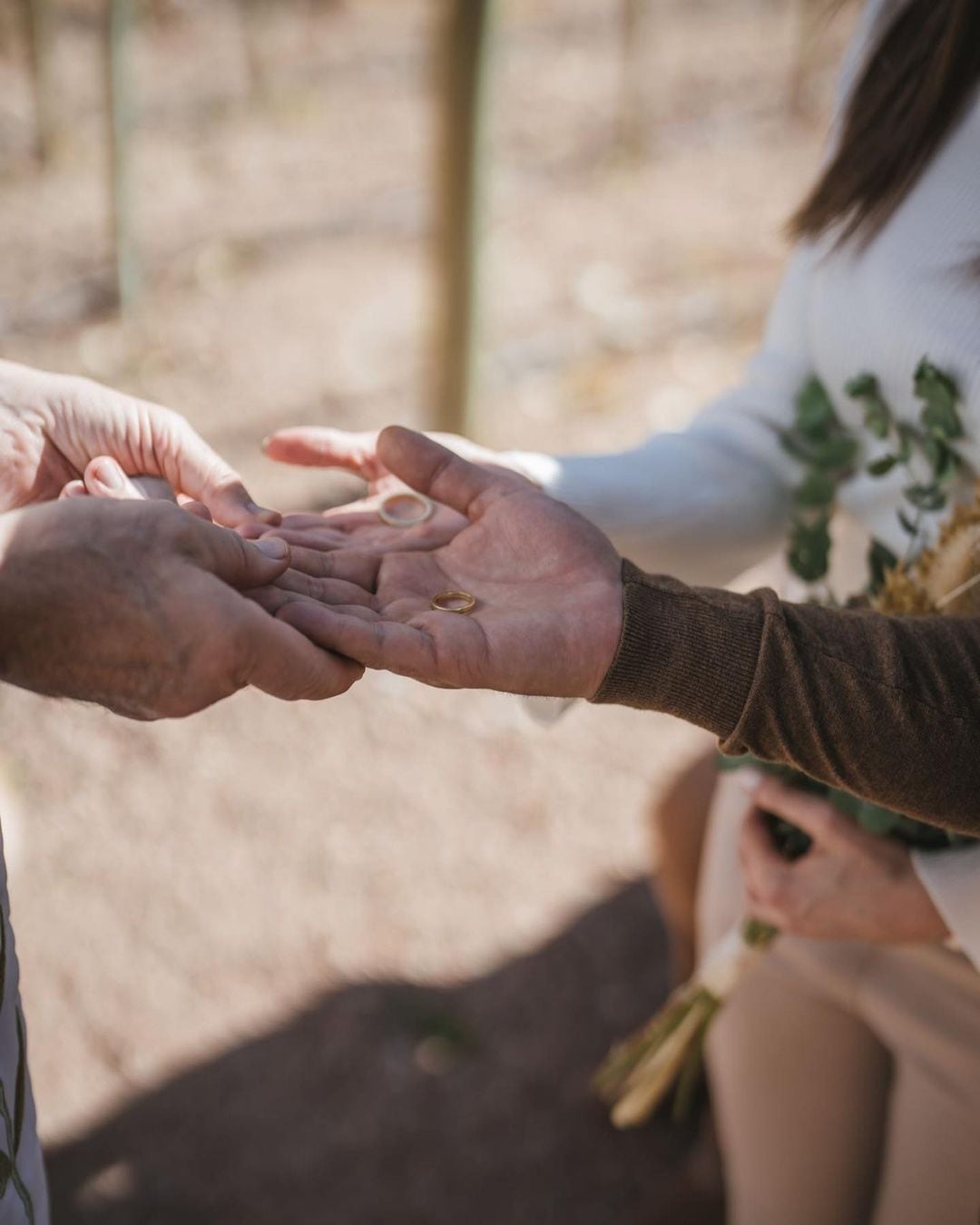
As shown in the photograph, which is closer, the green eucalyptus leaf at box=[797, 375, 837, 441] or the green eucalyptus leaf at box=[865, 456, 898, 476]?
the green eucalyptus leaf at box=[865, 456, 898, 476]

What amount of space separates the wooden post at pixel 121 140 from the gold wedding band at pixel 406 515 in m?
3.07

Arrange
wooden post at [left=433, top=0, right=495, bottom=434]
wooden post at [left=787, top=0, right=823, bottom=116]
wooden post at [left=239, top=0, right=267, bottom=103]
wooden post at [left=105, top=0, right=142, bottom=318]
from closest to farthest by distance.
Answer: wooden post at [left=433, top=0, right=495, bottom=434], wooden post at [left=105, top=0, right=142, bottom=318], wooden post at [left=239, top=0, right=267, bottom=103], wooden post at [left=787, top=0, right=823, bottom=116]

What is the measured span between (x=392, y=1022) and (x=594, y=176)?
4.32m

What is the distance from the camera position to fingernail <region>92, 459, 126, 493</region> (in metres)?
1.21

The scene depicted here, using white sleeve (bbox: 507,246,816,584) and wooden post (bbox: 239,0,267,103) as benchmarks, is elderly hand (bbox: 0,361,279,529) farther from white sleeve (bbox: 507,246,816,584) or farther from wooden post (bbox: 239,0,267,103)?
wooden post (bbox: 239,0,267,103)

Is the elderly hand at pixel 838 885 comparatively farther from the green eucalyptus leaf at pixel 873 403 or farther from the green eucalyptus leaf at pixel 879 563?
the green eucalyptus leaf at pixel 873 403

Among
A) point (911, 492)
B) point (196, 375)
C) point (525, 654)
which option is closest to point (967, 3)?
point (911, 492)

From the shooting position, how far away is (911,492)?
131 cm

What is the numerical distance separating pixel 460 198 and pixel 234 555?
2271 millimetres

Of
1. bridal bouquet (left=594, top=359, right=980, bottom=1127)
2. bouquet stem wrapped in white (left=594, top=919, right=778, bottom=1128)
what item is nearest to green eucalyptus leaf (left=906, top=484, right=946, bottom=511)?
bridal bouquet (left=594, top=359, right=980, bottom=1127)

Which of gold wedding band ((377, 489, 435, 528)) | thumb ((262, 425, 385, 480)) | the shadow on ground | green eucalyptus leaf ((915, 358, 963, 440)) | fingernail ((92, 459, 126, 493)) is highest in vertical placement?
green eucalyptus leaf ((915, 358, 963, 440))

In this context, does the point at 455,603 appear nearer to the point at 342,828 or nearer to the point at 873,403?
the point at 873,403

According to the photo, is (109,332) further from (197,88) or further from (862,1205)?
(862,1205)

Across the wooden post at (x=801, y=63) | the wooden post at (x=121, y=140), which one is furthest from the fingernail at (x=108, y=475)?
the wooden post at (x=801, y=63)
